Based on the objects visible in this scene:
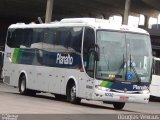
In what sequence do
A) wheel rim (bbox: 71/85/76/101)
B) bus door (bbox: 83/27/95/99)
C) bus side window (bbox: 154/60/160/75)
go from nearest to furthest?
bus door (bbox: 83/27/95/99) → wheel rim (bbox: 71/85/76/101) → bus side window (bbox: 154/60/160/75)

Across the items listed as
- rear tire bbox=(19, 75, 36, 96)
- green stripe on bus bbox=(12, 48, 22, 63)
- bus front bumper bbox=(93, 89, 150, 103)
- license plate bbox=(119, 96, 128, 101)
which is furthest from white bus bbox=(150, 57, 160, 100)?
license plate bbox=(119, 96, 128, 101)

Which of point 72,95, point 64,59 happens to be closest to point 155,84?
point 64,59

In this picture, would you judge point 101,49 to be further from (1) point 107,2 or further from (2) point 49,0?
(1) point 107,2

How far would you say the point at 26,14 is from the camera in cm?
8294

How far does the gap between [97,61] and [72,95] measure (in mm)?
2257

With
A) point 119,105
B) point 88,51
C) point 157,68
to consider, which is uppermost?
point 88,51

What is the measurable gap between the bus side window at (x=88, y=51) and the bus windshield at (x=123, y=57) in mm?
283

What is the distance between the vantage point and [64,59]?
22375mm

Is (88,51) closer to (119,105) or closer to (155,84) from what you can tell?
(119,105)

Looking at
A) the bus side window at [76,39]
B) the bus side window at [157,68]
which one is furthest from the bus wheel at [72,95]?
the bus side window at [157,68]

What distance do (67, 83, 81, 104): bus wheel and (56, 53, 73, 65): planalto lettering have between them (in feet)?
3.11

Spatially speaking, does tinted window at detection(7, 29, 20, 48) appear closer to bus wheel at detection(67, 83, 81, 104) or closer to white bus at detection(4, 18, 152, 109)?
white bus at detection(4, 18, 152, 109)

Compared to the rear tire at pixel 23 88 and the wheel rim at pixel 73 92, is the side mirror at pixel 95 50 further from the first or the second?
the rear tire at pixel 23 88

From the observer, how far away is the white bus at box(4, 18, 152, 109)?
20.2 metres
